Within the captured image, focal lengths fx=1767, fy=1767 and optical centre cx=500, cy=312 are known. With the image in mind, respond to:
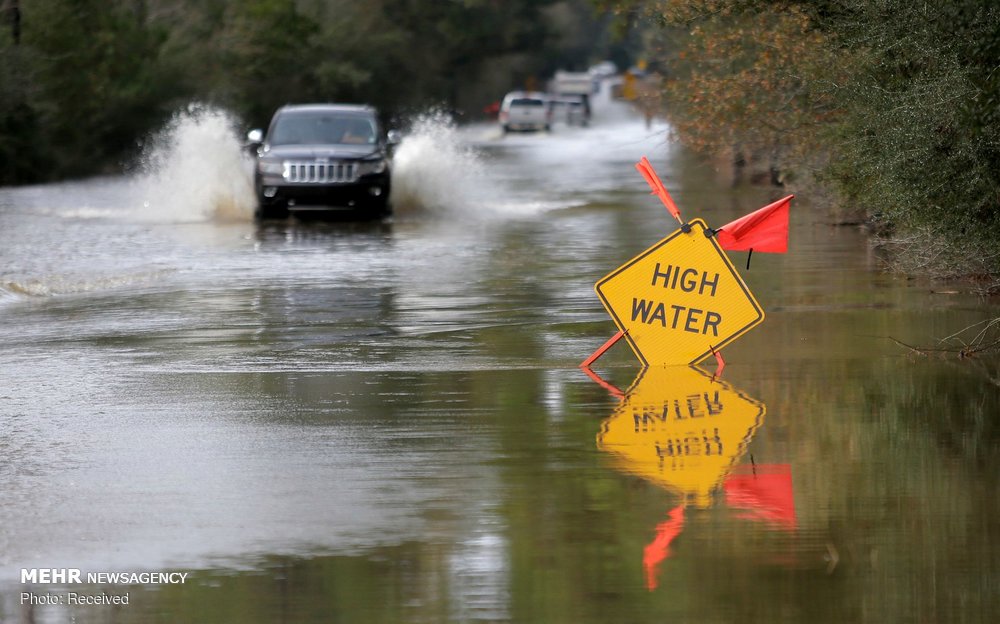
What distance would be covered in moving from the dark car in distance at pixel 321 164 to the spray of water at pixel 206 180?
1067 millimetres

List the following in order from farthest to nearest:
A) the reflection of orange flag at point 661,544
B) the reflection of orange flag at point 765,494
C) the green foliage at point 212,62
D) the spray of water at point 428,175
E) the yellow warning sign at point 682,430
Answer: the green foliage at point 212,62
the spray of water at point 428,175
the yellow warning sign at point 682,430
the reflection of orange flag at point 765,494
the reflection of orange flag at point 661,544

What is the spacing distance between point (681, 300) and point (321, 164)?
1424 centimetres

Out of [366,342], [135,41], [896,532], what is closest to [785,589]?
[896,532]

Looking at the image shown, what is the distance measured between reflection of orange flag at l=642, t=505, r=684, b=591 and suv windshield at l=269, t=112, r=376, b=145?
18.9 m

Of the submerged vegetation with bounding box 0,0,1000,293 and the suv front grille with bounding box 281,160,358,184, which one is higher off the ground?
the submerged vegetation with bounding box 0,0,1000,293

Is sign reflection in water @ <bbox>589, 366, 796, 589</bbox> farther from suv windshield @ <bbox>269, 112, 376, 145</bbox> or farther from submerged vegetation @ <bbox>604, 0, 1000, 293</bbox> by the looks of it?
suv windshield @ <bbox>269, 112, 376, 145</bbox>

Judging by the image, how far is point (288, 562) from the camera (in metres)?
6.98

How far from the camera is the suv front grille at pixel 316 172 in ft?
82.5

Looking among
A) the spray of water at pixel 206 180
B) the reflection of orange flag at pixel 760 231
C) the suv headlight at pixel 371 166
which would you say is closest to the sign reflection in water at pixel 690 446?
the reflection of orange flag at pixel 760 231

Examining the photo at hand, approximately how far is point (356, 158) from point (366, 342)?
12.5 metres

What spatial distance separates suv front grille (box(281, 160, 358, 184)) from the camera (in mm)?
25141

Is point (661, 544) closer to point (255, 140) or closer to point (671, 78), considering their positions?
point (255, 140)

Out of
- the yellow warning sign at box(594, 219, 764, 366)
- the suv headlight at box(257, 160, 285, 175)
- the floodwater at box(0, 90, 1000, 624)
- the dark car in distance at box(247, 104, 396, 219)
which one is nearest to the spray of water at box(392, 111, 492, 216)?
the dark car in distance at box(247, 104, 396, 219)

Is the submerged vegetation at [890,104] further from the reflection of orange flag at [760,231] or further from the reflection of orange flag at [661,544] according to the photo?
the reflection of orange flag at [661,544]
